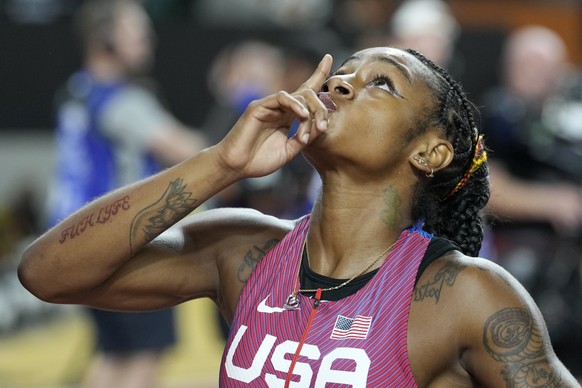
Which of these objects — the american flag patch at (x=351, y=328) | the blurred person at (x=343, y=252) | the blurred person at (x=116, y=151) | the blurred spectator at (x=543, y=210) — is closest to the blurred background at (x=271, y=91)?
the blurred spectator at (x=543, y=210)

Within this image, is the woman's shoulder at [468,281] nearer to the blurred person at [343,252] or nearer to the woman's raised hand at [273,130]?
the blurred person at [343,252]

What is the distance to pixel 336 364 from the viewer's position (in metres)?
2.43

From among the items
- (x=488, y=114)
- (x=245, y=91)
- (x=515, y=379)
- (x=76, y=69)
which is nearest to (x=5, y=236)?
(x=76, y=69)

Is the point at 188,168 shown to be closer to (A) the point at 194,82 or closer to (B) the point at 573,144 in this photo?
(B) the point at 573,144

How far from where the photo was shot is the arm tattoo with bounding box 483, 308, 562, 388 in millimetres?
2336

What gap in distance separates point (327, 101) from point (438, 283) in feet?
1.56

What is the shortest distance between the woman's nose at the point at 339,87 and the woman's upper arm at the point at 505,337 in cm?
50

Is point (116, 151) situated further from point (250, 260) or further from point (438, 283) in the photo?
point (438, 283)

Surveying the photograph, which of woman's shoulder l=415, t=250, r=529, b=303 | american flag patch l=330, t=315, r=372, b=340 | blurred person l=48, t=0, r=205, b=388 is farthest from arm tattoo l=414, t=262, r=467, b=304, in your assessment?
blurred person l=48, t=0, r=205, b=388

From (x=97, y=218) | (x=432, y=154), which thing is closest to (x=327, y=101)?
(x=432, y=154)

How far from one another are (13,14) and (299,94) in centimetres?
558

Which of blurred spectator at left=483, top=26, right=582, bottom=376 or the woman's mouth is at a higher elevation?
the woman's mouth

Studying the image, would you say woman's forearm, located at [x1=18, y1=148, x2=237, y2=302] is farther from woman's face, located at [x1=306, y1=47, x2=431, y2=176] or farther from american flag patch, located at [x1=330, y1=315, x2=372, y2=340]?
american flag patch, located at [x1=330, y1=315, x2=372, y2=340]

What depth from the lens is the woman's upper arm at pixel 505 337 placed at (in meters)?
2.34
